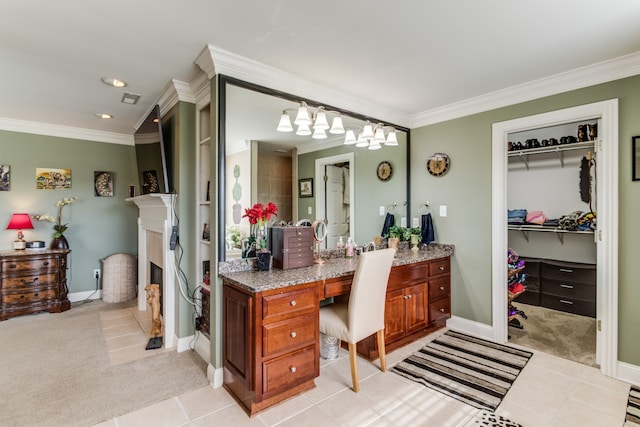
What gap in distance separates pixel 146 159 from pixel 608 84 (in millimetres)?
4100

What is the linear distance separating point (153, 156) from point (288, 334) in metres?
2.18

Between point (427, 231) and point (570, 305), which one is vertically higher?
point (427, 231)

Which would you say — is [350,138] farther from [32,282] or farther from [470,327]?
[32,282]

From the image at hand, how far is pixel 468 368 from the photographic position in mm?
2510

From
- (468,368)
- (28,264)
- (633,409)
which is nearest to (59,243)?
(28,264)

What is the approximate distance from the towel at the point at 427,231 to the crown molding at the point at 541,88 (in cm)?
108

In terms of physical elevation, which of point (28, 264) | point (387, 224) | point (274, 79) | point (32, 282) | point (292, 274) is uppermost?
point (274, 79)

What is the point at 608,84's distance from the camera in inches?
95.3

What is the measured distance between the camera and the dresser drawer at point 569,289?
3682mm

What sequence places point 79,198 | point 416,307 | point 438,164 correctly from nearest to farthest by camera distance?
point 416,307 < point 438,164 < point 79,198

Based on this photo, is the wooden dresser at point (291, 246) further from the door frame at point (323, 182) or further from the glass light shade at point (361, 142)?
the glass light shade at point (361, 142)

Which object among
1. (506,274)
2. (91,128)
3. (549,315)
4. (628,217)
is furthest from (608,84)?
(91,128)

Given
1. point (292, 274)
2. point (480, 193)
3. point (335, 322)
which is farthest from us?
point (480, 193)

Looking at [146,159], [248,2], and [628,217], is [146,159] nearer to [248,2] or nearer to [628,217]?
[248,2]
